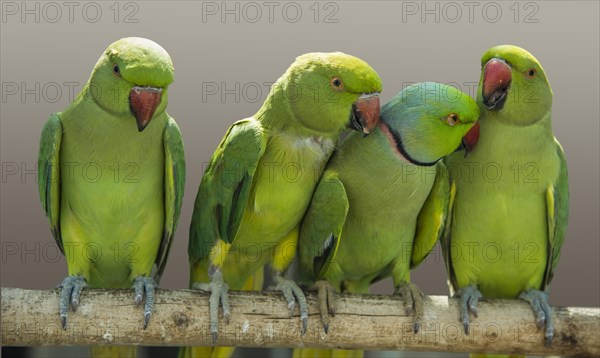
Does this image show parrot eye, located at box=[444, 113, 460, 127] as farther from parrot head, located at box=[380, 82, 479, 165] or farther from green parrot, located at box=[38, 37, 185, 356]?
green parrot, located at box=[38, 37, 185, 356]

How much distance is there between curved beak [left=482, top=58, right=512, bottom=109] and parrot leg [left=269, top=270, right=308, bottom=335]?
1.19m

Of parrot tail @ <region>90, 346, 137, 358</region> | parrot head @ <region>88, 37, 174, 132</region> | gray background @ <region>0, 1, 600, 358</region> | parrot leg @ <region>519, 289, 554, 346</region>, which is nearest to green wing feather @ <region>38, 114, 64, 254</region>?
parrot head @ <region>88, 37, 174, 132</region>

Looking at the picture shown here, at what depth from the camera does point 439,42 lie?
4281mm

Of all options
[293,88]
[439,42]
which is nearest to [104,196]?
[293,88]

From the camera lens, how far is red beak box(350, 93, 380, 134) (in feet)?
10.5

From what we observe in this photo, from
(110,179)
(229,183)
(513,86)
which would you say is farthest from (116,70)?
(513,86)

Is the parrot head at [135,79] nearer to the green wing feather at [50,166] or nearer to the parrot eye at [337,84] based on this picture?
the green wing feather at [50,166]

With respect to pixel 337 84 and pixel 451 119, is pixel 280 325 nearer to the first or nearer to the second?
pixel 337 84

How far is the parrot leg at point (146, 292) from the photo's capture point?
316cm

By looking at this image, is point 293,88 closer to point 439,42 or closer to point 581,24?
point 439,42

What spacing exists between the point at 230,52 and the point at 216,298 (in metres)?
1.59

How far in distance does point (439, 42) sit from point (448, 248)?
4.08 feet

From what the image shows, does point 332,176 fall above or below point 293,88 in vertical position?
below

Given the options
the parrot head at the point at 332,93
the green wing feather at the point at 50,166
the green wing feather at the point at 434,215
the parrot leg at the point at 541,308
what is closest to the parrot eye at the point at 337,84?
the parrot head at the point at 332,93
